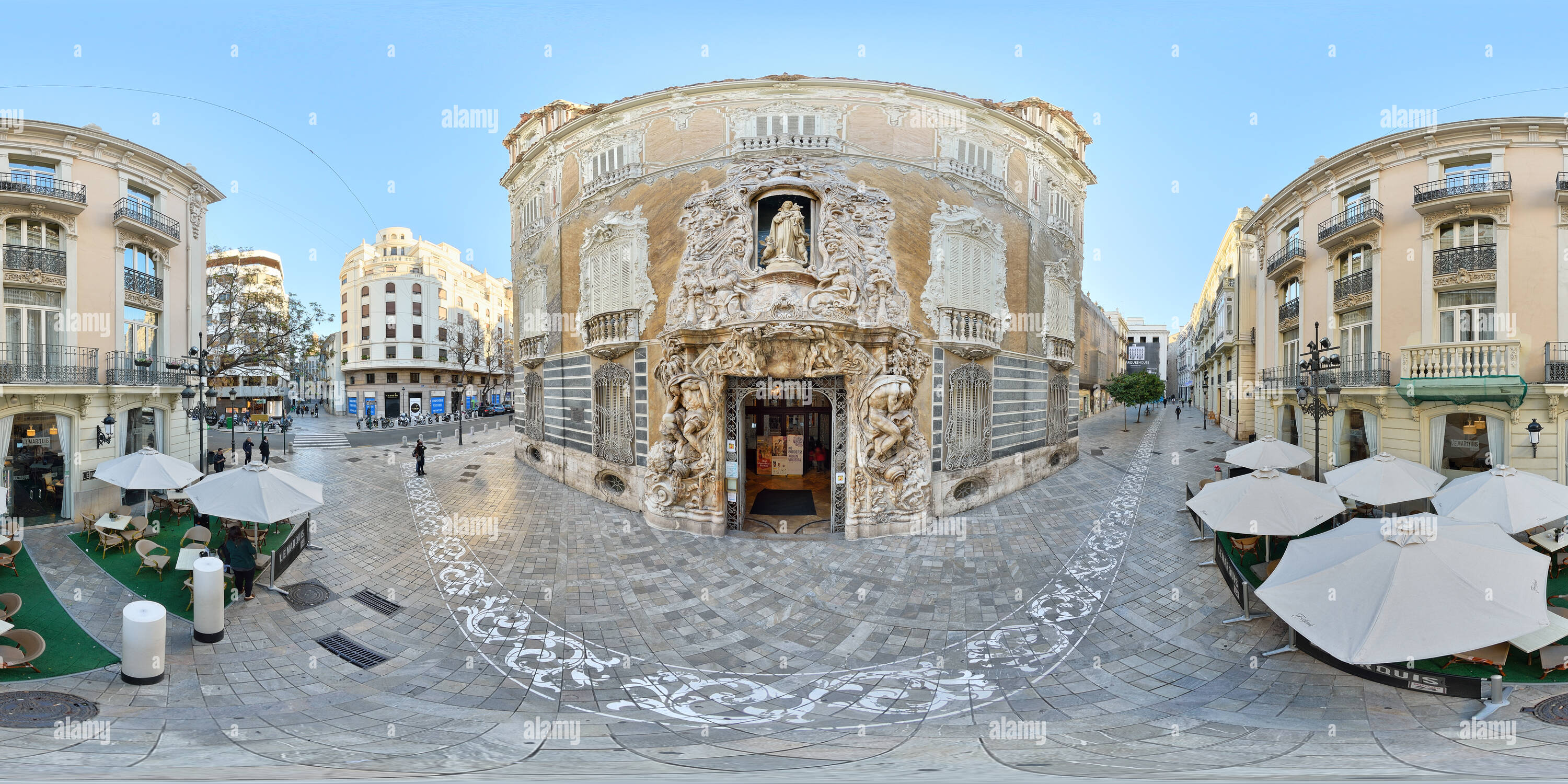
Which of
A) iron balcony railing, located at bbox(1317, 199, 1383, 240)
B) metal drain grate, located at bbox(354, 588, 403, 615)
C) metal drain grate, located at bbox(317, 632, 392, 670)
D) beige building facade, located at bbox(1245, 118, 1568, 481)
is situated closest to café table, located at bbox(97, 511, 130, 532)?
metal drain grate, located at bbox(354, 588, 403, 615)

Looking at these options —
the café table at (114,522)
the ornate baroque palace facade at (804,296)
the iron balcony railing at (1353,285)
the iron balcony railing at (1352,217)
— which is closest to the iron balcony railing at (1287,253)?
the iron balcony railing at (1352,217)

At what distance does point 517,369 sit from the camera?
87.7ft

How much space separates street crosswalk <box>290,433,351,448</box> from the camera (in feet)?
94.4

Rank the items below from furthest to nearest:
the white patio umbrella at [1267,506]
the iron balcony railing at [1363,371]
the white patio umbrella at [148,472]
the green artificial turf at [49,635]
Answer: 1. the iron balcony railing at [1363,371]
2. the white patio umbrella at [148,472]
3. the white patio umbrella at [1267,506]
4. the green artificial turf at [49,635]

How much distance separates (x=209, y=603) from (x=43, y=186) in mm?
16344

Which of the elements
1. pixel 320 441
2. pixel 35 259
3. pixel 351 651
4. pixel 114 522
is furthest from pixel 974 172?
pixel 320 441

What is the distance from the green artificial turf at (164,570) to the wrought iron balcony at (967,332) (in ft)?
48.3

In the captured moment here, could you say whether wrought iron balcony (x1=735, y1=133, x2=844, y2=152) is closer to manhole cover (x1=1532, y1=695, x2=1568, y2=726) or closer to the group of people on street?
manhole cover (x1=1532, y1=695, x2=1568, y2=726)

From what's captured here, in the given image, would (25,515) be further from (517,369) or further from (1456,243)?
(1456,243)

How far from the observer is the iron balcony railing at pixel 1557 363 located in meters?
13.9

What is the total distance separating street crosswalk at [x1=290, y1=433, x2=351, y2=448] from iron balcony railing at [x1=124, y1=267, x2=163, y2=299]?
1331cm

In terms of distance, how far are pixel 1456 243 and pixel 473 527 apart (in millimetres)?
28617

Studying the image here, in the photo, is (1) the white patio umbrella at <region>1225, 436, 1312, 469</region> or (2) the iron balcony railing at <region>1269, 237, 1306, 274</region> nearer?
(1) the white patio umbrella at <region>1225, 436, 1312, 469</region>

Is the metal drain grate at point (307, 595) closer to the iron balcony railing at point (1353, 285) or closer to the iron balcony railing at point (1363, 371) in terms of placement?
the iron balcony railing at point (1363, 371)
